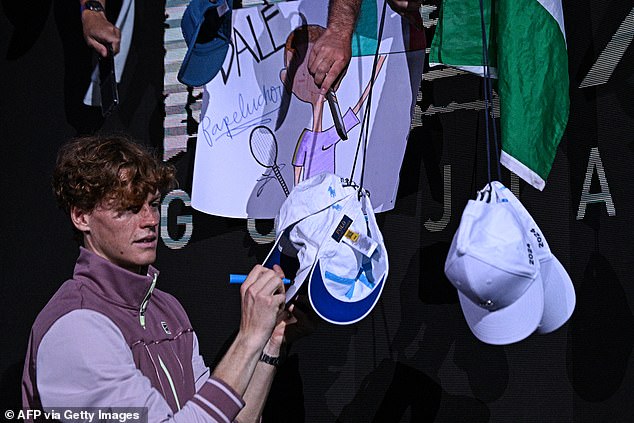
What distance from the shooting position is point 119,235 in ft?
4.99

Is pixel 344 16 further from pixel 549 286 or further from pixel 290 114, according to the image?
pixel 549 286

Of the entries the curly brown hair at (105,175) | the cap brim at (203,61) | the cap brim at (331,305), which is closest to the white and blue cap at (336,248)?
the cap brim at (331,305)

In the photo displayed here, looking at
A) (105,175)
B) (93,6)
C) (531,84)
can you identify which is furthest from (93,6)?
(531,84)

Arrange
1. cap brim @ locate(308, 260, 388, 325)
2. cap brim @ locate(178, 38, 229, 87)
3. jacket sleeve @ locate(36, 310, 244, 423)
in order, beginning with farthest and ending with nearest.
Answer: cap brim @ locate(178, 38, 229, 87)
cap brim @ locate(308, 260, 388, 325)
jacket sleeve @ locate(36, 310, 244, 423)

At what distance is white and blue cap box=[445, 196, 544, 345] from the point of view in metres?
1.44

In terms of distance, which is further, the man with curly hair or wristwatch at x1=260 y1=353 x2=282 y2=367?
wristwatch at x1=260 y1=353 x2=282 y2=367

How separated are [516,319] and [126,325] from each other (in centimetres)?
Result: 71

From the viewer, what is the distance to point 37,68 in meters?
2.60

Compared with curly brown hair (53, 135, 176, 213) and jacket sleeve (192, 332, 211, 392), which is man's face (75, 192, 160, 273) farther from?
jacket sleeve (192, 332, 211, 392)

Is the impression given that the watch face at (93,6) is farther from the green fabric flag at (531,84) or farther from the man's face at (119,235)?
the green fabric flag at (531,84)

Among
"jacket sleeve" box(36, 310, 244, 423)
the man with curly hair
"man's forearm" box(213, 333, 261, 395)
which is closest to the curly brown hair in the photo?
the man with curly hair

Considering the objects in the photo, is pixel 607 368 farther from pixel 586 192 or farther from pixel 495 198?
pixel 495 198

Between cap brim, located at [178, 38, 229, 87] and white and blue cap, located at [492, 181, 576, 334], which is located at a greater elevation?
cap brim, located at [178, 38, 229, 87]

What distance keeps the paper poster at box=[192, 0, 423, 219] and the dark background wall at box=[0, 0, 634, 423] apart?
6cm
